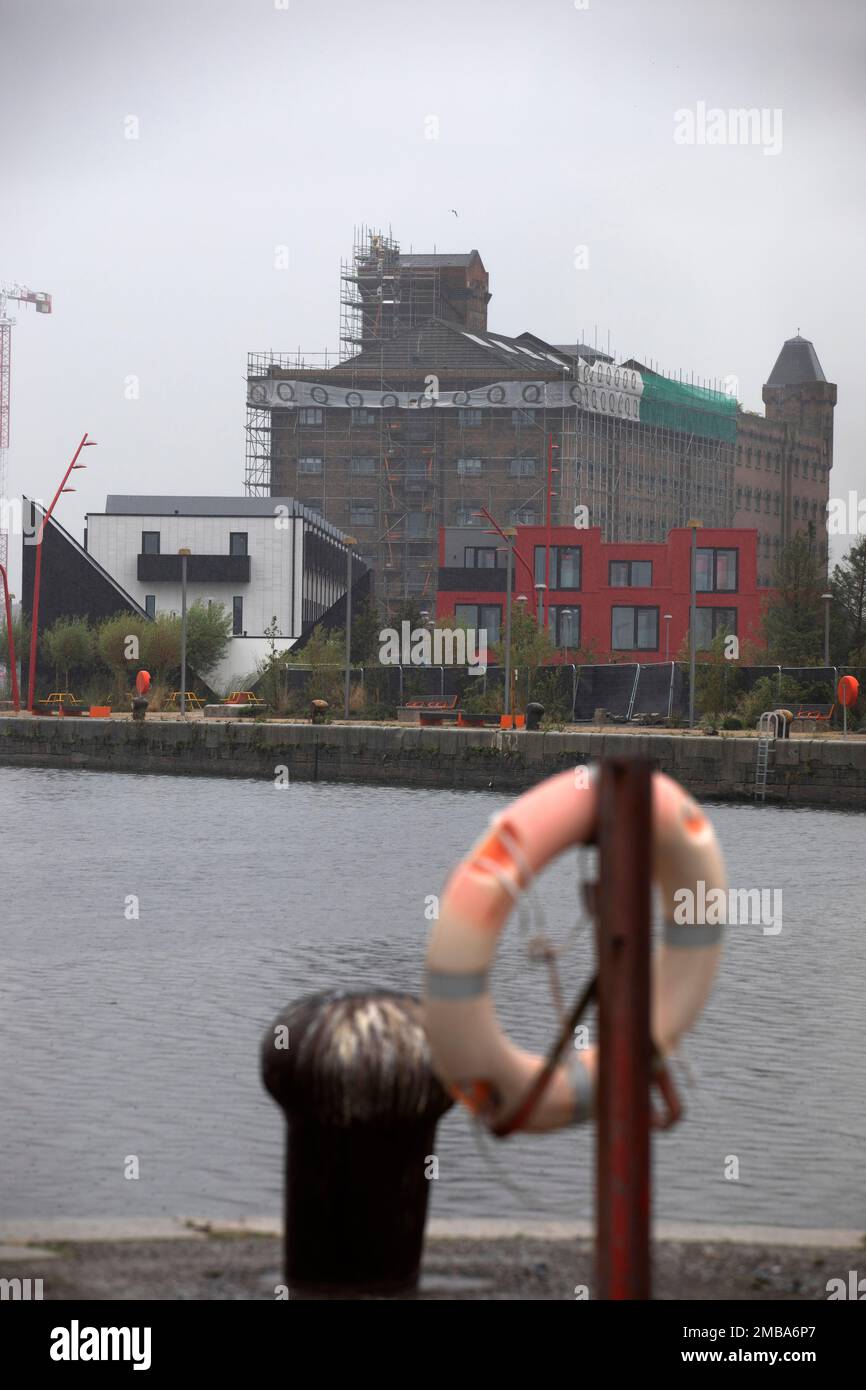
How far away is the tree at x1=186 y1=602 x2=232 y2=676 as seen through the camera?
73125mm

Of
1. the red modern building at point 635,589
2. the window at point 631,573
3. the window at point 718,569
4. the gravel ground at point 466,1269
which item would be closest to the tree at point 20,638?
the red modern building at point 635,589

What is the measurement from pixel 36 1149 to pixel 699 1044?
5.27 m

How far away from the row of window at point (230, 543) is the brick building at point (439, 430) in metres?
47.0

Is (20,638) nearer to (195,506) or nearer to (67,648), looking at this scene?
(67,648)

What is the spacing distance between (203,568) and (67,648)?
13.1 m

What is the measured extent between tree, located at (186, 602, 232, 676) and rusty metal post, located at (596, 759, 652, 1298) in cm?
6800

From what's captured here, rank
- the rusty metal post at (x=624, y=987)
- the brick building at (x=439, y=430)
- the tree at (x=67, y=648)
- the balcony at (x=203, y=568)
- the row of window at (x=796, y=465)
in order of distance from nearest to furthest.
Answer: the rusty metal post at (x=624, y=987) < the tree at (x=67, y=648) < the balcony at (x=203, y=568) < the brick building at (x=439, y=430) < the row of window at (x=796, y=465)

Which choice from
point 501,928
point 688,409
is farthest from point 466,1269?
point 688,409

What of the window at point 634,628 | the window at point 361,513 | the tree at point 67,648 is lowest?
the tree at point 67,648

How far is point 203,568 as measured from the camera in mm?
86312

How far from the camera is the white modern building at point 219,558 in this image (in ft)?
285

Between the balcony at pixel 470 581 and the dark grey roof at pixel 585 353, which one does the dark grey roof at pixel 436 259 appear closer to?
the dark grey roof at pixel 585 353

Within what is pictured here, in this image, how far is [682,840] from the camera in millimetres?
5031

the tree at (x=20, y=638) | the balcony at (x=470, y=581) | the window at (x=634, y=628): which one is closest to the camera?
the tree at (x=20, y=638)
